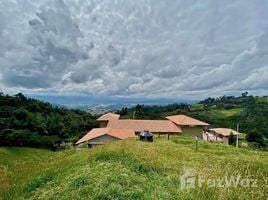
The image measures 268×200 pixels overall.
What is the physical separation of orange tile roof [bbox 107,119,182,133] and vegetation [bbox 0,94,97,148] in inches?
956

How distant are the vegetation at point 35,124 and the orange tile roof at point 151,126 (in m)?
24.3

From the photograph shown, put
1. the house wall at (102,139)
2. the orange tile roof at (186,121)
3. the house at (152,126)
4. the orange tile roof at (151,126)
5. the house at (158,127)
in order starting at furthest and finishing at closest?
1. the orange tile roof at (186,121)
2. the orange tile roof at (151,126)
3. the house at (152,126)
4. the house at (158,127)
5. the house wall at (102,139)

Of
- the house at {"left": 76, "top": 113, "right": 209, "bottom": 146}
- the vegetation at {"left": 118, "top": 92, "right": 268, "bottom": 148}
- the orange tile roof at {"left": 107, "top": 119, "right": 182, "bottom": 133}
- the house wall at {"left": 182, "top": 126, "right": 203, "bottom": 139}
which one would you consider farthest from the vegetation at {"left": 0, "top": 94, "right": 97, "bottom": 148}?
the house wall at {"left": 182, "top": 126, "right": 203, "bottom": 139}

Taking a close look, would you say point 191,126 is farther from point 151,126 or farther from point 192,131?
point 151,126

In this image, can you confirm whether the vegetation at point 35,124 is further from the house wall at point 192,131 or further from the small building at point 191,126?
the house wall at point 192,131

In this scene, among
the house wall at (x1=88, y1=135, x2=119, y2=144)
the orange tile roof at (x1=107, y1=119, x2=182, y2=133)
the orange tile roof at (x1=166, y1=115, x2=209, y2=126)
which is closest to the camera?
the house wall at (x1=88, y1=135, x2=119, y2=144)

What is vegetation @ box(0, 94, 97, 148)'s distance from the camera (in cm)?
6831

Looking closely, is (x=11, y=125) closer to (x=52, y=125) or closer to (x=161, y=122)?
(x=52, y=125)

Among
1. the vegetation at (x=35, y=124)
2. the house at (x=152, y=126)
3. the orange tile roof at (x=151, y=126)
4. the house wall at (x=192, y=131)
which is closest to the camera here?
the house at (x=152, y=126)

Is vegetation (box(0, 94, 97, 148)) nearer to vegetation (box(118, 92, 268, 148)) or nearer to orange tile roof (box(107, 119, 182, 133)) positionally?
vegetation (box(118, 92, 268, 148))

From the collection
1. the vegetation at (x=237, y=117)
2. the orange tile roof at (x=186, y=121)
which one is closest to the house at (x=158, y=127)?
the orange tile roof at (x=186, y=121)

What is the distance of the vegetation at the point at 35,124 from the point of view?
68.3 meters

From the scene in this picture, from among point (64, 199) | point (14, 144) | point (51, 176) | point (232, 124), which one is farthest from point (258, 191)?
point (232, 124)

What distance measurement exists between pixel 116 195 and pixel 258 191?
10.2 feet
